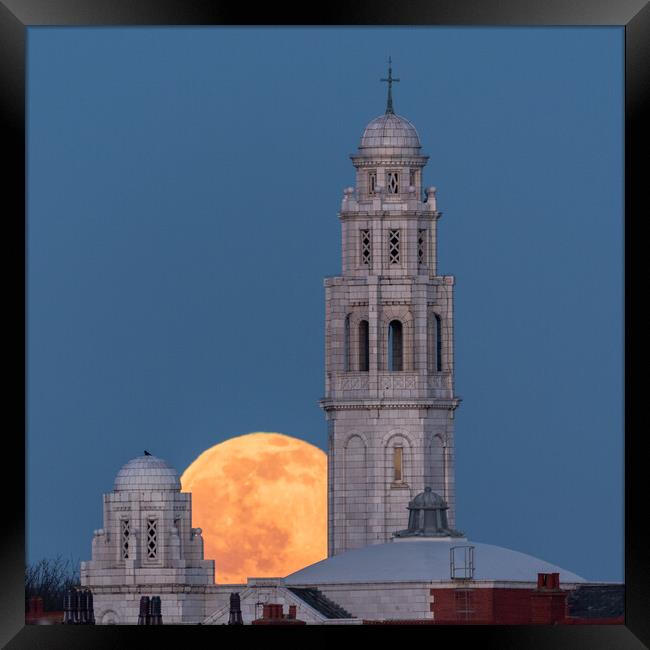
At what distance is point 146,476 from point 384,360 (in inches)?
444

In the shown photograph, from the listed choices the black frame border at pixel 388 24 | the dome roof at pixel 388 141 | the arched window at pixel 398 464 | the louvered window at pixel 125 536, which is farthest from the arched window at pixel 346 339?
the black frame border at pixel 388 24

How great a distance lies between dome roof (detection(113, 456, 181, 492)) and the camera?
4899 inches

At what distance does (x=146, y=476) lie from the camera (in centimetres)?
12431

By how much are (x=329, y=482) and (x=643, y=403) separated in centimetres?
11788

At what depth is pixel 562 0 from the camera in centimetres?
Answer: 1078

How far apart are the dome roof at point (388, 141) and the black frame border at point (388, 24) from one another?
118545 mm

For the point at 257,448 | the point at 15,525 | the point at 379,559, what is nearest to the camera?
the point at 15,525

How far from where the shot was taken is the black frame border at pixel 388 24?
10477 millimetres

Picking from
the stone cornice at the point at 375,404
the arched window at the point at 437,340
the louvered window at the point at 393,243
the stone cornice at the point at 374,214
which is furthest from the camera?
the louvered window at the point at 393,243

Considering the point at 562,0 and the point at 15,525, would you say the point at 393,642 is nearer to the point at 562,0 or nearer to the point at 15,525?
the point at 15,525

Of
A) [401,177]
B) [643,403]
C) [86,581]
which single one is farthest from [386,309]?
[643,403]

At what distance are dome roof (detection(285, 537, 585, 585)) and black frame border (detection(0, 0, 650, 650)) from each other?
331ft

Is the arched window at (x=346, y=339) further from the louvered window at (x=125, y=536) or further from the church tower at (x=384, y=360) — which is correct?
the louvered window at (x=125, y=536)

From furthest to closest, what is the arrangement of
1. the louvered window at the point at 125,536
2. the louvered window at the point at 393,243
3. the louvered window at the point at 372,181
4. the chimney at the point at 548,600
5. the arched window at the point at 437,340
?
the louvered window at the point at 393,243, the louvered window at the point at 372,181, the arched window at the point at 437,340, the louvered window at the point at 125,536, the chimney at the point at 548,600
